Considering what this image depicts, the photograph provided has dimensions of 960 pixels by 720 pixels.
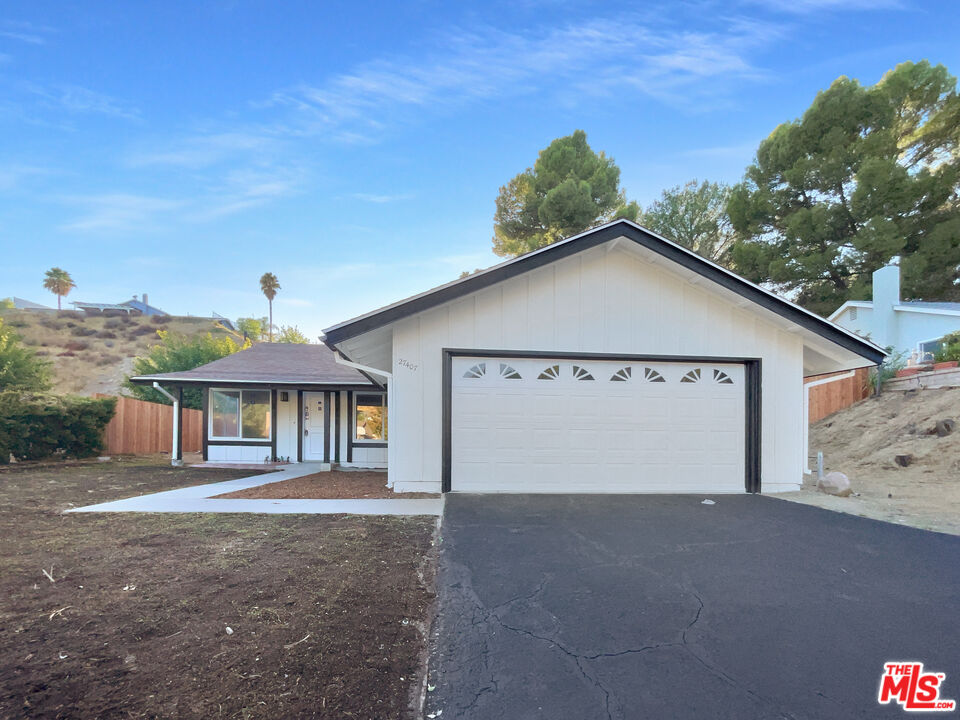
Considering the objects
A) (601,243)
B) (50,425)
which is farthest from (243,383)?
(601,243)

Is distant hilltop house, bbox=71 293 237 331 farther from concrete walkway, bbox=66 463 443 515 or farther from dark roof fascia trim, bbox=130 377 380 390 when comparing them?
concrete walkway, bbox=66 463 443 515

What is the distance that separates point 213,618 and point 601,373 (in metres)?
6.25

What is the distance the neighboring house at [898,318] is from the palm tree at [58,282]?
81697 mm

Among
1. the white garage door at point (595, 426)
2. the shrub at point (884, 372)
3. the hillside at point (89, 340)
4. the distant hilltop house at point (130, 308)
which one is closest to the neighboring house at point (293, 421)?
the white garage door at point (595, 426)

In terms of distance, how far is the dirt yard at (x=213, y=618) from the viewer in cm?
209

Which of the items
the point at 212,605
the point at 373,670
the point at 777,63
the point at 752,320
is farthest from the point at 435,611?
the point at 777,63

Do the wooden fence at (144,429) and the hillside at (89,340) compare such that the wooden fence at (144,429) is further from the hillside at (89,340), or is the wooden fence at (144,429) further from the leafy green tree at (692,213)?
the hillside at (89,340)

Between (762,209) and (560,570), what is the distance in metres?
23.3

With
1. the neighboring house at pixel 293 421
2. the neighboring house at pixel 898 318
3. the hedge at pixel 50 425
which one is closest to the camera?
the hedge at pixel 50 425

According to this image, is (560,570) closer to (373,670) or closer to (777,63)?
(373,670)

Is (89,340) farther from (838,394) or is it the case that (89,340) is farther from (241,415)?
(838,394)

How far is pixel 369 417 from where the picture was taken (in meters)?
12.4

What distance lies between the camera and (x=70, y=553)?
4.31 meters

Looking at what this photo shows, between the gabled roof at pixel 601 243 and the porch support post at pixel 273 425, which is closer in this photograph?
the gabled roof at pixel 601 243
